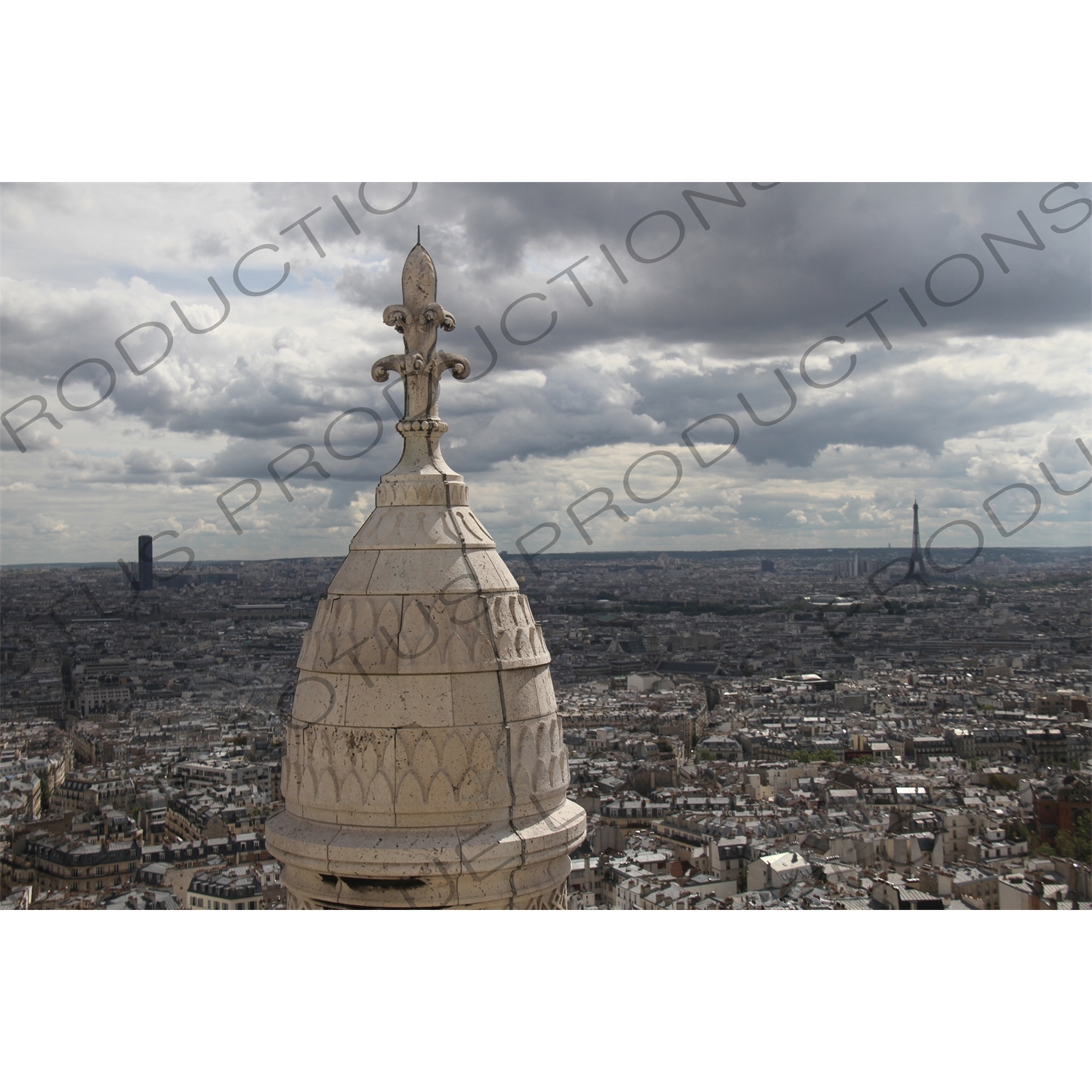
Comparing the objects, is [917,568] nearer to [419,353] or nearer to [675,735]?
[675,735]

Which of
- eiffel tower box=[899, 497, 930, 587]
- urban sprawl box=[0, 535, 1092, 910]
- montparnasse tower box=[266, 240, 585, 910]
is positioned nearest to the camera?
montparnasse tower box=[266, 240, 585, 910]

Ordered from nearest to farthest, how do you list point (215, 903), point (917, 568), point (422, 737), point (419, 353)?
1. point (422, 737)
2. point (419, 353)
3. point (215, 903)
4. point (917, 568)

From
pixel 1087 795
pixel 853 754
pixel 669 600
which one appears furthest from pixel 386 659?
pixel 669 600

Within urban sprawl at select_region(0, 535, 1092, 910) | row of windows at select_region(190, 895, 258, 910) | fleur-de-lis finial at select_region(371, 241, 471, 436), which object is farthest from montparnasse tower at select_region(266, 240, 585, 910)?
row of windows at select_region(190, 895, 258, 910)

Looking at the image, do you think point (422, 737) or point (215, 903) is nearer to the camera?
point (422, 737)

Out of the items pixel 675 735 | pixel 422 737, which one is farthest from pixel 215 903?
pixel 675 735

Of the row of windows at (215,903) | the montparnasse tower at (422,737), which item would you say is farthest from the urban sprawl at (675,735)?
the montparnasse tower at (422,737)

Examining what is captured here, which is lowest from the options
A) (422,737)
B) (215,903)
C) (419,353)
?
(215,903)

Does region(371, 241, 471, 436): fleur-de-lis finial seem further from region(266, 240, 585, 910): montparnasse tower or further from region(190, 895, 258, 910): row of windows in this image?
region(190, 895, 258, 910): row of windows
